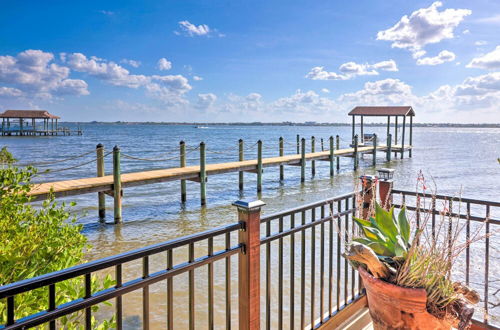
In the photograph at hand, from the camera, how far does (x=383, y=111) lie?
31438 millimetres

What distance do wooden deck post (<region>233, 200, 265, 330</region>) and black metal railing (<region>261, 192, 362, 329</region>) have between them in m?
0.09

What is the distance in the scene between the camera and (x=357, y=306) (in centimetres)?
350

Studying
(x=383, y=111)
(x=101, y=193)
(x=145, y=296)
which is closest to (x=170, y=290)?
(x=145, y=296)

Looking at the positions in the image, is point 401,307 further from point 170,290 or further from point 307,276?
point 307,276

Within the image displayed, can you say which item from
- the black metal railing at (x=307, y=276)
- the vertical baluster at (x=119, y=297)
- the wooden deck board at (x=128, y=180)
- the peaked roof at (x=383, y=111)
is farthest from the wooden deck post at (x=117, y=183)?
the peaked roof at (x=383, y=111)

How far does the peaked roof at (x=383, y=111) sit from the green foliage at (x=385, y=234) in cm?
3006

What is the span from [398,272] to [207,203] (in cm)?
1122

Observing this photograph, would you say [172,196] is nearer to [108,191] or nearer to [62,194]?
[108,191]

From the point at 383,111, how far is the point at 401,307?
3136 centimetres

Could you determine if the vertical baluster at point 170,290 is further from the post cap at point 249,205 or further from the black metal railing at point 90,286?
the post cap at point 249,205

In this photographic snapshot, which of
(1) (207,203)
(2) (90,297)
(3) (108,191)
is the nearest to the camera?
(2) (90,297)

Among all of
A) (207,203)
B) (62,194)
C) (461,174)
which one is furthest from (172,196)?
(461,174)

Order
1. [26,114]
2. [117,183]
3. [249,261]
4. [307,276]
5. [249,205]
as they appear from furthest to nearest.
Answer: [26,114] → [117,183] → [307,276] → [249,261] → [249,205]

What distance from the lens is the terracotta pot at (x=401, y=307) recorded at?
89.2 inches
